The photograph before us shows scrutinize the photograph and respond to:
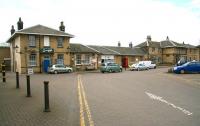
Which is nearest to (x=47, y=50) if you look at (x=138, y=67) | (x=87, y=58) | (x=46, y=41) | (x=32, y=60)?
(x=46, y=41)

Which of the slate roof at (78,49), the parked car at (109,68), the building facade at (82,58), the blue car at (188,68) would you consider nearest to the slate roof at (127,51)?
the building facade at (82,58)

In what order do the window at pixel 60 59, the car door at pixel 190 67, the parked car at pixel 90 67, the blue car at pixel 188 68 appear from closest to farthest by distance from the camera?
the blue car at pixel 188 68 → the car door at pixel 190 67 → the window at pixel 60 59 → the parked car at pixel 90 67

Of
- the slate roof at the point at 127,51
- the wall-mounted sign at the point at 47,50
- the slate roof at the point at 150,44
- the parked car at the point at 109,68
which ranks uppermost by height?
the slate roof at the point at 150,44

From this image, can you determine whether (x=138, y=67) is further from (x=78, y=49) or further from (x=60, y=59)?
(x=60, y=59)

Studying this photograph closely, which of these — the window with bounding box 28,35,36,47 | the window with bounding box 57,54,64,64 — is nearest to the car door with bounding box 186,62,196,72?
the window with bounding box 57,54,64,64

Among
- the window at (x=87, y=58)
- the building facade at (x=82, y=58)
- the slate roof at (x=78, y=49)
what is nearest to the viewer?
the building facade at (x=82, y=58)

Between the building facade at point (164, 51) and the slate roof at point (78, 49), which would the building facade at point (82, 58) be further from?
the building facade at point (164, 51)

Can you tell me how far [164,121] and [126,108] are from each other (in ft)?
7.58

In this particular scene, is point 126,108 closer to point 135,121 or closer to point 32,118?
point 135,121

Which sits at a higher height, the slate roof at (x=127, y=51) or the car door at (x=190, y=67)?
the slate roof at (x=127, y=51)

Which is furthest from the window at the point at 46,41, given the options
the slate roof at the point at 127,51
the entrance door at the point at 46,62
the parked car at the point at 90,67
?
the slate roof at the point at 127,51

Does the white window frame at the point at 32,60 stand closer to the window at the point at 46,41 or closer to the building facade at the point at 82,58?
the window at the point at 46,41

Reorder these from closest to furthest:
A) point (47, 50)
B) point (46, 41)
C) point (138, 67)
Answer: point (47, 50), point (46, 41), point (138, 67)

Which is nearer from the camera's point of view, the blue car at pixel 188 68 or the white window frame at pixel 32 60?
the blue car at pixel 188 68
